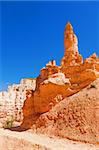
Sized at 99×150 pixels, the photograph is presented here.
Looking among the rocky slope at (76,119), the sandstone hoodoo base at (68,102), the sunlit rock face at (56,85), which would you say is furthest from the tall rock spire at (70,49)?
the rocky slope at (76,119)

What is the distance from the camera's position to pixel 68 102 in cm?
2127

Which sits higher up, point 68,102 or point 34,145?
point 68,102

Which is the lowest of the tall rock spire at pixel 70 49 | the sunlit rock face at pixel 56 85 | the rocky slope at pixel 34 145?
the rocky slope at pixel 34 145

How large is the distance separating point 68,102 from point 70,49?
43.7 ft

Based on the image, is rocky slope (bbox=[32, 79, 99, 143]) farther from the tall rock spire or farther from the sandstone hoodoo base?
the tall rock spire

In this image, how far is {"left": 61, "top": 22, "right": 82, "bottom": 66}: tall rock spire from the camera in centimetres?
3194

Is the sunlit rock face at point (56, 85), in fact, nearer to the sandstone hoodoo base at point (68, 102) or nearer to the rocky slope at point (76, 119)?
the sandstone hoodoo base at point (68, 102)

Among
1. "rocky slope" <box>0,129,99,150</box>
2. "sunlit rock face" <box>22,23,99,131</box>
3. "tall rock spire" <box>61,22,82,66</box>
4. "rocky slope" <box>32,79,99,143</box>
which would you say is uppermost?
"tall rock spire" <box>61,22,82,66</box>

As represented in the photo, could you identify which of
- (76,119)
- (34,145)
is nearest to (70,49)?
(76,119)

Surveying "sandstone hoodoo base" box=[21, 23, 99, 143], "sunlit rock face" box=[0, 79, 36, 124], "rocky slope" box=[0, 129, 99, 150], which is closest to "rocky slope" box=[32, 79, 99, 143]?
"sandstone hoodoo base" box=[21, 23, 99, 143]

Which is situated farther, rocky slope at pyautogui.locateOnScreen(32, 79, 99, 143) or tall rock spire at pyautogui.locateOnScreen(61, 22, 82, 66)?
tall rock spire at pyautogui.locateOnScreen(61, 22, 82, 66)

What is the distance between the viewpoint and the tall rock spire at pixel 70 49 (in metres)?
31.9

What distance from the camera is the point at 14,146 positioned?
15039 millimetres

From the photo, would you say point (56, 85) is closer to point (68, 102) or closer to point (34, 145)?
point (68, 102)
